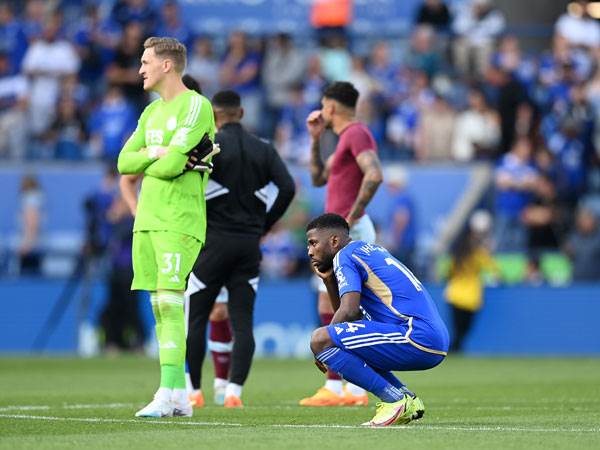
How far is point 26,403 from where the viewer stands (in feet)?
37.4

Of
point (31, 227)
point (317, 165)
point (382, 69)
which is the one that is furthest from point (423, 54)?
point (317, 165)

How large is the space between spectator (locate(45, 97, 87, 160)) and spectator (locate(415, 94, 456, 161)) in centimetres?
567

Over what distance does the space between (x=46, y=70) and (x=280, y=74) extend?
403cm

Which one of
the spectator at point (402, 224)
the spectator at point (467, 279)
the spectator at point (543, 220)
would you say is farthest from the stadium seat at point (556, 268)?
the spectator at point (402, 224)

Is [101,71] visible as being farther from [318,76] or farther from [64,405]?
[64,405]

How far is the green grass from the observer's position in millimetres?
8016

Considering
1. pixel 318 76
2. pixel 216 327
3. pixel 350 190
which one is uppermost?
pixel 318 76

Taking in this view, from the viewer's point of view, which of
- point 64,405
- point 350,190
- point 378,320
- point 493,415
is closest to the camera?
point 378,320

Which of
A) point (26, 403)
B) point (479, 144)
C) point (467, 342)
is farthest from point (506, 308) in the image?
point (26, 403)

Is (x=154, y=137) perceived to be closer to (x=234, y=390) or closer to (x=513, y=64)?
(x=234, y=390)

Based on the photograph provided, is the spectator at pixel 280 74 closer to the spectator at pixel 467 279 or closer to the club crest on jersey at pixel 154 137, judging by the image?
the spectator at pixel 467 279

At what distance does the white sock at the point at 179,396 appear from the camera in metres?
9.76

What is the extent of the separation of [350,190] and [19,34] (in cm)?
1497

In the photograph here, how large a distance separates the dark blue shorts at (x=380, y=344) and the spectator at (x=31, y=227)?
1483 centimetres
